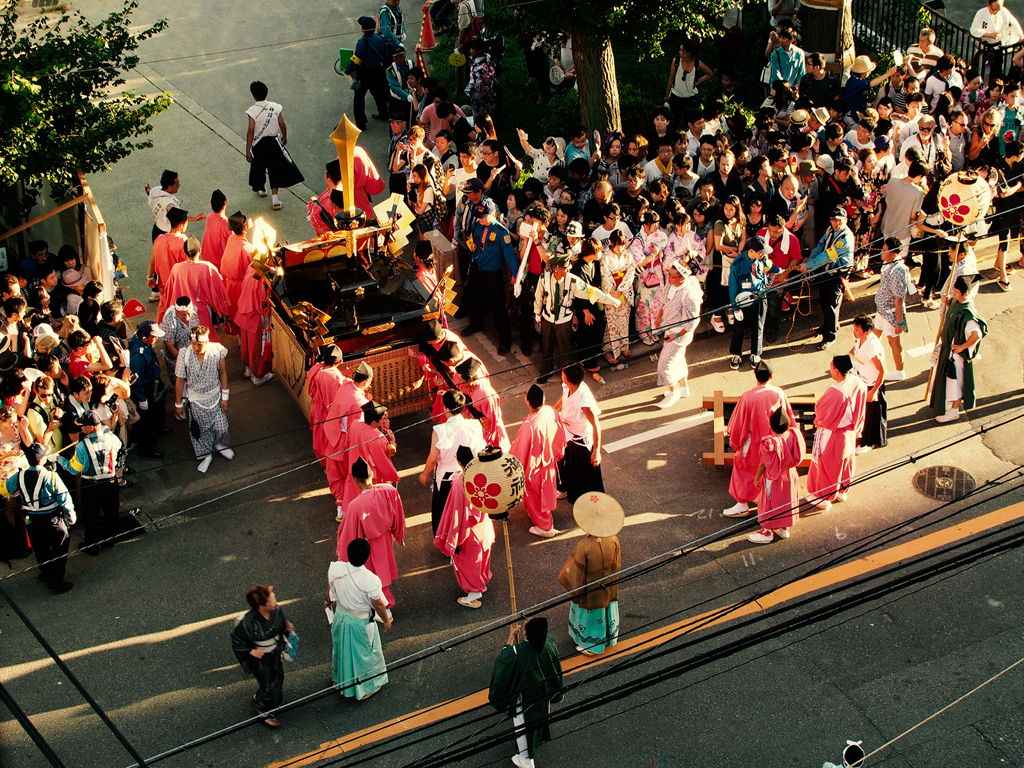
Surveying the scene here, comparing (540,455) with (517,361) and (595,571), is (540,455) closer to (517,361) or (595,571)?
(595,571)

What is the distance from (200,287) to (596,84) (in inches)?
239

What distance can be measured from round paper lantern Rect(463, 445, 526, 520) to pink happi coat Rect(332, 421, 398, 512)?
1.34 metres

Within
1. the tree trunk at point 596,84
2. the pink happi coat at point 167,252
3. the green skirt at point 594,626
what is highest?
the tree trunk at point 596,84

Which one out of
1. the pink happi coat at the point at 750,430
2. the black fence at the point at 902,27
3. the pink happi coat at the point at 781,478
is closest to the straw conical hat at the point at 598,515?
the pink happi coat at the point at 781,478

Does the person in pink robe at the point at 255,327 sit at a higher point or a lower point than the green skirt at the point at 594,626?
higher

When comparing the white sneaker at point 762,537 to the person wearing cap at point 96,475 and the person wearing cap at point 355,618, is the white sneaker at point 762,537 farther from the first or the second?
the person wearing cap at point 96,475

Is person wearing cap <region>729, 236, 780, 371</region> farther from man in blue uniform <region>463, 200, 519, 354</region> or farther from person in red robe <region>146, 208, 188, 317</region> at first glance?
person in red robe <region>146, 208, 188, 317</region>

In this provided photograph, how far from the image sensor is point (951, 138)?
13227mm

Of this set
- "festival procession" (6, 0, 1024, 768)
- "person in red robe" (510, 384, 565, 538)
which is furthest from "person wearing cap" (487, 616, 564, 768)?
"person in red robe" (510, 384, 565, 538)

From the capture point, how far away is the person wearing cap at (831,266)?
447 inches

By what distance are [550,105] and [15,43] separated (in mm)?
7106

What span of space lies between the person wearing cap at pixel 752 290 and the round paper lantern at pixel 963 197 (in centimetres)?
172

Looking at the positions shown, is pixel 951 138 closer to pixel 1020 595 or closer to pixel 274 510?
pixel 1020 595

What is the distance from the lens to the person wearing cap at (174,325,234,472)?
9.92m
